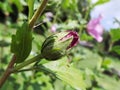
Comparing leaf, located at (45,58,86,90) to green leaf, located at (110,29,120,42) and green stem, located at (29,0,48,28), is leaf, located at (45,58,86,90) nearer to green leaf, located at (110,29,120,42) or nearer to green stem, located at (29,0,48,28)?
green stem, located at (29,0,48,28)

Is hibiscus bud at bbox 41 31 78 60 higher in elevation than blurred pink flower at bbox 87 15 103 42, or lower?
higher

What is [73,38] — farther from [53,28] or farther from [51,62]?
[53,28]

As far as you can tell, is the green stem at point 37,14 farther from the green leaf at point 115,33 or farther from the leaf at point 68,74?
the green leaf at point 115,33

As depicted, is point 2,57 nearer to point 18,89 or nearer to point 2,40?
point 2,40

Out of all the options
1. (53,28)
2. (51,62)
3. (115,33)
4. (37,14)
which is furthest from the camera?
(53,28)

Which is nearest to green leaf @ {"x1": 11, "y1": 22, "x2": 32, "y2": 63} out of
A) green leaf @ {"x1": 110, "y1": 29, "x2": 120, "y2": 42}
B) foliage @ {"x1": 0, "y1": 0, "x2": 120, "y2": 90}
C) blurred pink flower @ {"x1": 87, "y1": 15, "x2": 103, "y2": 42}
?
foliage @ {"x1": 0, "y1": 0, "x2": 120, "y2": 90}

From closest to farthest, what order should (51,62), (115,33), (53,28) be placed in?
(51,62) → (115,33) → (53,28)

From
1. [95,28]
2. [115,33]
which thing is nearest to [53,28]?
[95,28]
